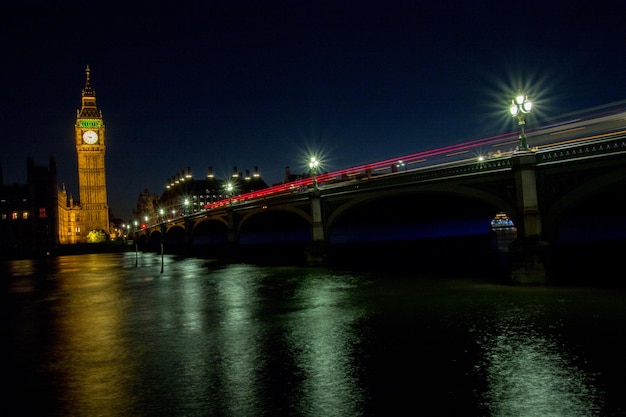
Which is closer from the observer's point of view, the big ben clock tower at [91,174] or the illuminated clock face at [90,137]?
the big ben clock tower at [91,174]

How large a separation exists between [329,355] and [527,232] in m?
15.9

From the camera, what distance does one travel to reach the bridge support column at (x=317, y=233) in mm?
42094

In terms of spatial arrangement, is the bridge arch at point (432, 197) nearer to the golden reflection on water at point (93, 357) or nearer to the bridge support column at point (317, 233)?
the bridge support column at point (317, 233)

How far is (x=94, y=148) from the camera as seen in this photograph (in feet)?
582

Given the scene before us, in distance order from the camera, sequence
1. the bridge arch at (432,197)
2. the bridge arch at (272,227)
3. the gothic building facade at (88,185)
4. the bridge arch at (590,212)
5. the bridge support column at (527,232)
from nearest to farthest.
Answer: the bridge arch at (590,212) → the bridge support column at (527,232) → the bridge arch at (432,197) → the bridge arch at (272,227) → the gothic building facade at (88,185)

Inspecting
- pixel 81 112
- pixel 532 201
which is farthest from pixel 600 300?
pixel 81 112

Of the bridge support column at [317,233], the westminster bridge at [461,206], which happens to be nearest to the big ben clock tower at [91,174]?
the westminster bridge at [461,206]

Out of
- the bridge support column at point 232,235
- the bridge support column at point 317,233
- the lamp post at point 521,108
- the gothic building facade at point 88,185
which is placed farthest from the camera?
the gothic building facade at point 88,185

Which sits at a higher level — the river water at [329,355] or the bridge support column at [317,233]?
the bridge support column at [317,233]

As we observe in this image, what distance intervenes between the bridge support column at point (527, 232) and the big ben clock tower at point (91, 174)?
16459 centimetres

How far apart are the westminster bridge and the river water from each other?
4.37m

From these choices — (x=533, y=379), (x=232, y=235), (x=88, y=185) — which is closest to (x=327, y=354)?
(x=533, y=379)

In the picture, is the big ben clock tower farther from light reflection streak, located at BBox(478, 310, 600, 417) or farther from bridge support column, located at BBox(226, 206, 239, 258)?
light reflection streak, located at BBox(478, 310, 600, 417)

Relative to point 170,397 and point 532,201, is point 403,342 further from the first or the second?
point 532,201
